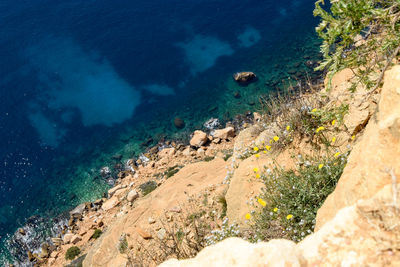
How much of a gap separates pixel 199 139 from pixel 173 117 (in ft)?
13.7

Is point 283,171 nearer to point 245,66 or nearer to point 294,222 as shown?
point 294,222

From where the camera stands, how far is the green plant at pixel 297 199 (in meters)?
6.66

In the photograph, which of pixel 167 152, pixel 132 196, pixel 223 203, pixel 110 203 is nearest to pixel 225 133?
pixel 167 152

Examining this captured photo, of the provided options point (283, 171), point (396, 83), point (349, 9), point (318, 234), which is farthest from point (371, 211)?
point (283, 171)

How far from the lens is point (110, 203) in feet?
64.2

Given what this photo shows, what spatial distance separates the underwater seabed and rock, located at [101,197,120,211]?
1710 mm

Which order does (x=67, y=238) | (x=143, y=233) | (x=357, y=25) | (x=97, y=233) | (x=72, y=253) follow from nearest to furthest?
(x=357, y=25), (x=143, y=233), (x=72, y=253), (x=97, y=233), (x=67, y=238)

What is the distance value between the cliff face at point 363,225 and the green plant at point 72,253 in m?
15.4

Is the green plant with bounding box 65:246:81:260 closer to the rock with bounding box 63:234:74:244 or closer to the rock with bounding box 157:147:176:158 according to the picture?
the rock with bounding box 63:234:74:244

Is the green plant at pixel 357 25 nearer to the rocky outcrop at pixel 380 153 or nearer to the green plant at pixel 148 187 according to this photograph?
the rocky outcrop at pixel 380 153

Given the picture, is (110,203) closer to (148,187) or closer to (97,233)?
(97,233)

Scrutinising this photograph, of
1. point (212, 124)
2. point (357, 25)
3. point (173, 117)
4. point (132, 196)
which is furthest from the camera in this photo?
point (173, 117)

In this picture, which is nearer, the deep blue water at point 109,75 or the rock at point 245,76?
the deep blue water at point 109,75

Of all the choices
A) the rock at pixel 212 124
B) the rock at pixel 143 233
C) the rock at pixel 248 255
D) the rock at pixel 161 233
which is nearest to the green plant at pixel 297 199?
the rock at pixel 248 255
